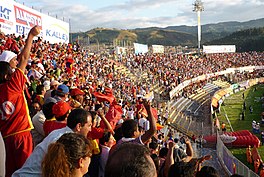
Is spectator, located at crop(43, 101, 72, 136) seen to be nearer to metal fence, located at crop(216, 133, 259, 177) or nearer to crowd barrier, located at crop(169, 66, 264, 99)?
metal fence, located at crop(216, 133, 259, 177)

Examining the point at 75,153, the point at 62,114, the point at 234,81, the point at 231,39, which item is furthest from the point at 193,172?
the point at 231,39

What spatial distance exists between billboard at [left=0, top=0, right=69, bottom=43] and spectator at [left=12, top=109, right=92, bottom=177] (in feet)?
49.5

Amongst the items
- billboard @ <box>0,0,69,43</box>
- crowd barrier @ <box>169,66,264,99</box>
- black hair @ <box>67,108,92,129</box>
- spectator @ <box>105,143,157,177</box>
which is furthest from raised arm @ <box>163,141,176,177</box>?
crowd barrier @ <box>169,66,264,99</box>

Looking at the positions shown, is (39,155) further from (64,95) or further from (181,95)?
(181,95)

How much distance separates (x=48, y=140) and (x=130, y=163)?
1.32m

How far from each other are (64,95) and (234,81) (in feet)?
181

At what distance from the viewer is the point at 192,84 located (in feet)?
150

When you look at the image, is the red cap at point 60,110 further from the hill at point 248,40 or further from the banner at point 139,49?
the hill at point 248,40

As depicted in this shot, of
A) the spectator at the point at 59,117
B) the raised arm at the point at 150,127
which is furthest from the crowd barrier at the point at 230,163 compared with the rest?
the spectator at the point at 59,117

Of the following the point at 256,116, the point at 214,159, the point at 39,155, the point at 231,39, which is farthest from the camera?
the point at 231,39

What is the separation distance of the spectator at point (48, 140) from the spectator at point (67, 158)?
46cm

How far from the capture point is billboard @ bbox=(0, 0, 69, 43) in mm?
17688

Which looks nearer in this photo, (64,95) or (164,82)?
(64,95)

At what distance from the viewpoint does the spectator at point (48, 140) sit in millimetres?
2857
